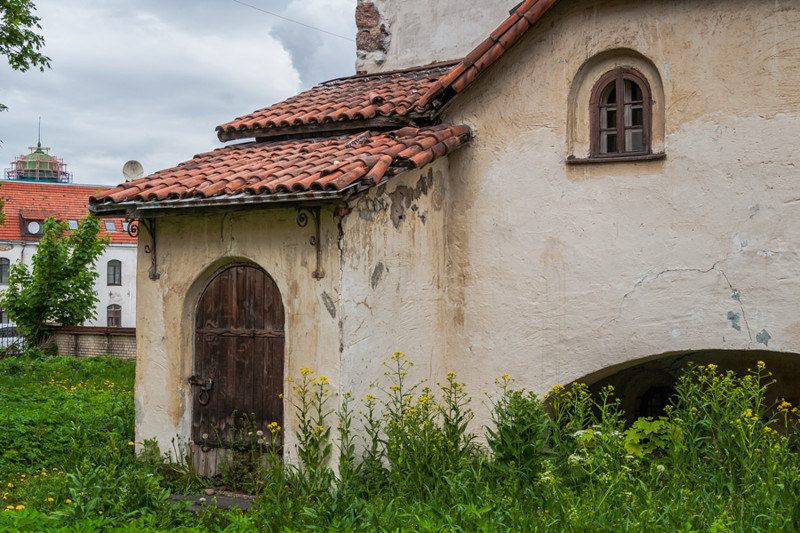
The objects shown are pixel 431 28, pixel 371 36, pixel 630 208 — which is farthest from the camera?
pixel 371 36

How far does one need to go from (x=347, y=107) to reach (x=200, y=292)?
2.62 metres

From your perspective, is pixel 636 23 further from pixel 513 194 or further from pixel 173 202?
pixel 173 202

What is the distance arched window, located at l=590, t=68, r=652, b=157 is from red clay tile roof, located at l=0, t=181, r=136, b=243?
120 feet

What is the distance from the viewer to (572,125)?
7.54 meters

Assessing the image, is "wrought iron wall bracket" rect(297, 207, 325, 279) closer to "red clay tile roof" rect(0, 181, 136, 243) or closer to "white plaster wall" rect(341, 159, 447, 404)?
"white plaster wall" rect(341, 159, 447, 404)

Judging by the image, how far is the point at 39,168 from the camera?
67.8 m

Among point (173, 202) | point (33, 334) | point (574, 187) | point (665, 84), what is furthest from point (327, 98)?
point (33, 334)

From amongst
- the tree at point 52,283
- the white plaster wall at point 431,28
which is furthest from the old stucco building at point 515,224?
the tree at point 52,283

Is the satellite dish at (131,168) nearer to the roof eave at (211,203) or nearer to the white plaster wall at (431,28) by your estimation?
the white plaster wall at (431,28)

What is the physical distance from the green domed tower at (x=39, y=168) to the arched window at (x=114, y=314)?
31.0 m

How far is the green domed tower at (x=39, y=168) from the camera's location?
67.8m

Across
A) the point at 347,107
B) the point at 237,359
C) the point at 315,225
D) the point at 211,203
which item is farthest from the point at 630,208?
the point at 237,359

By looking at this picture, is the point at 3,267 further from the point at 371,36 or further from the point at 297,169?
the point at 297,169

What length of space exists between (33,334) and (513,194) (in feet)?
57.6
